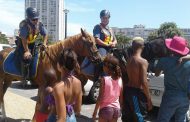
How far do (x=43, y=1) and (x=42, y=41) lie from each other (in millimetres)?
77763

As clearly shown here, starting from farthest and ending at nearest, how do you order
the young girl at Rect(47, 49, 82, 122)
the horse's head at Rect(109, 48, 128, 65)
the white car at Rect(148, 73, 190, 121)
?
the white car at Rect(148, 73, 190, 121)
the horse's head at Rect(109, 48, 128, 65)
the young girl at Rect(47, 49, 82, 122)

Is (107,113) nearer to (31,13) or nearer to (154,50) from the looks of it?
(31,13)

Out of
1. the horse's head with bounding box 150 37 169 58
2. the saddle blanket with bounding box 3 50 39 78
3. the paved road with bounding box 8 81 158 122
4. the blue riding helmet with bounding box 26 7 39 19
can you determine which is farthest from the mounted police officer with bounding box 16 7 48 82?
the horse's head with bounding box 150 37 169 58

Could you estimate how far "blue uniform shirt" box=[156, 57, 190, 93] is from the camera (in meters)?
5.96

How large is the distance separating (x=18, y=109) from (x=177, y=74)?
17.1ft

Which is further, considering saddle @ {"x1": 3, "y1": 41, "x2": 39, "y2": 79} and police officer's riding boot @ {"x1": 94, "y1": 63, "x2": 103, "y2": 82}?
police officer's riding boot @ {"x1": 94, "y1": 63, "x2": 103, "y2": 82}

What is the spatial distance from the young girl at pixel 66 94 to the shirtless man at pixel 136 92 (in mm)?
1458

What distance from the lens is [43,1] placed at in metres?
84.9

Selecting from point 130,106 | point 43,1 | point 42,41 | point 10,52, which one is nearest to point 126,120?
point 130,106

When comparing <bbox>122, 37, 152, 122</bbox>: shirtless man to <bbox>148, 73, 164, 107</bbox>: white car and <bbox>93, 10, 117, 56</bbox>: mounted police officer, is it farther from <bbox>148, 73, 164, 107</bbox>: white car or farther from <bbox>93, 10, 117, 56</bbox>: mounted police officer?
<bbox>148, 73, 164, 107</bbox>: white car

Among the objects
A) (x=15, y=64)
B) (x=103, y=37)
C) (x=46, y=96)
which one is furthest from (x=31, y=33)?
(x=46, y=96)

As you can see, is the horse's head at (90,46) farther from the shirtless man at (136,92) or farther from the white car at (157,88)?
the shirtless man at (136,92)

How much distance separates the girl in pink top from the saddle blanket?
342cm

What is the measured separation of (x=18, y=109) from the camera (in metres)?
9.94
